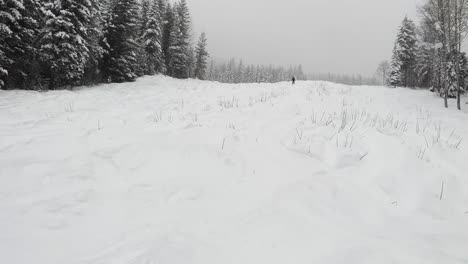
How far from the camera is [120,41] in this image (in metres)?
22.4

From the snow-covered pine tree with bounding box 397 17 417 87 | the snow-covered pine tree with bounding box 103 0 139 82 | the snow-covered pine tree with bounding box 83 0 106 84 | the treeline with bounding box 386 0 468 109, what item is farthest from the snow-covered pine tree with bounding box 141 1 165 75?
the snow-covered pine tree with bounding box 397 17 417 87

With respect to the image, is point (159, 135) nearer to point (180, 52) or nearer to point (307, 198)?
point (307, 198)

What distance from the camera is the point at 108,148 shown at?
388 centimetres

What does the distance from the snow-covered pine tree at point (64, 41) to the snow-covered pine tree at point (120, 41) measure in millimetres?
5545

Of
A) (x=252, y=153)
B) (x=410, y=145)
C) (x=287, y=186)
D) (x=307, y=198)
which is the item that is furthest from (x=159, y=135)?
(x=410, y=145)

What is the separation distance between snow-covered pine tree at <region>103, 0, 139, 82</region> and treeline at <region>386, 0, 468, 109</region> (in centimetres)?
2495

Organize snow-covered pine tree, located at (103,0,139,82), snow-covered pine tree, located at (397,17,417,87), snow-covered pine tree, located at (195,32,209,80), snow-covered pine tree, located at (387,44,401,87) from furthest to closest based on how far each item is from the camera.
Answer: snow-covered pine tree, located at (195,32,209,80)
snow-covered pine tree, located at (387,44,401,87)
snow-covered pine tree, located at (397,17,417,87)
snow-covered pine tree, located at (103,0,139,82)

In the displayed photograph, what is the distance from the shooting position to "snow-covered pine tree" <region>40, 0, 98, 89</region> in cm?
1490

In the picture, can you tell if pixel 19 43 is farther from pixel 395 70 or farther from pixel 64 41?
pixel 395 70

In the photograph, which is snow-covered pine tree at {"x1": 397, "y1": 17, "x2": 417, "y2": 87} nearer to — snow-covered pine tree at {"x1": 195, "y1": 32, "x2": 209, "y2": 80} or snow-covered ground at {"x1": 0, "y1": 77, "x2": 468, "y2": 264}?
snow-covered pine tree at {"x1": 195, "y1": 32, "x2": 209, "y2": 80}

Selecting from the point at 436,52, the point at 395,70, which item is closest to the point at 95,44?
the point at 436,52

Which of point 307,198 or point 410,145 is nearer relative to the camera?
point 307,198

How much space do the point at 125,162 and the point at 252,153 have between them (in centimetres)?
192

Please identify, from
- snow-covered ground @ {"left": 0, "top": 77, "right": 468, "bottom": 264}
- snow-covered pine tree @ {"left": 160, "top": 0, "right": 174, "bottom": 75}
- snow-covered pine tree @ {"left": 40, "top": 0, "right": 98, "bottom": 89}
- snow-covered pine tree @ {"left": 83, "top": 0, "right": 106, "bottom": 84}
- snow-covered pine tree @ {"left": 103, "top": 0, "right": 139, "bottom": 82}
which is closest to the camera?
snow-covered ground @ {"left": 0, "top": 77, "right": 468, "bottom": 264}
